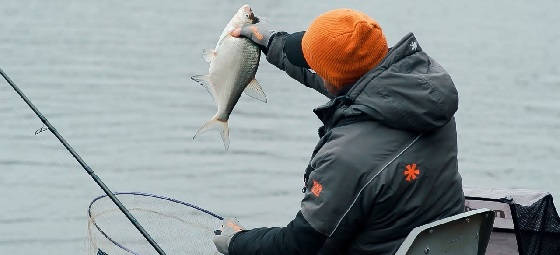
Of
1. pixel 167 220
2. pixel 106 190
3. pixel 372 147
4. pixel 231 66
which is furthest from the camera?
pixel 167 220

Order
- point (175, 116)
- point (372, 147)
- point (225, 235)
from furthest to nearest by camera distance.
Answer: point (175, 116)
point (225, 235)
point (372, 147)

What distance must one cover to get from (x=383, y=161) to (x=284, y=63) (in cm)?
113

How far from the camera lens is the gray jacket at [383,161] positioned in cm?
315

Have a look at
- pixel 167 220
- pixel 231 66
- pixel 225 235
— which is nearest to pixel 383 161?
pixel 225 235

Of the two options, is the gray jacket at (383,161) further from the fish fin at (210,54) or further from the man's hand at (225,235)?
the fish fin at (210,54)

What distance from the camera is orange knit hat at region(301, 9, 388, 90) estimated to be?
10.7 ft

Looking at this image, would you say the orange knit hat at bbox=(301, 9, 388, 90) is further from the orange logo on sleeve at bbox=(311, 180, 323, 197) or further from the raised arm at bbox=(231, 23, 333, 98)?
the raised arm at bbox=(231, 23, 333, 98)

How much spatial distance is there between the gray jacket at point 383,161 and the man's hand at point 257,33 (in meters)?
0.78

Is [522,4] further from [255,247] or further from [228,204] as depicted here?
[255,247]

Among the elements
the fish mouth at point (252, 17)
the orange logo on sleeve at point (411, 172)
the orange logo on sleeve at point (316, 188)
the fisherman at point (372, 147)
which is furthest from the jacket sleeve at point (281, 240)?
the fish mouth at point (252, 17)

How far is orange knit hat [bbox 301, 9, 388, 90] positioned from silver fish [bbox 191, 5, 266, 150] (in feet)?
2.45

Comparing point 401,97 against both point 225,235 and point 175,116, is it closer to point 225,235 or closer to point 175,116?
point 225,235

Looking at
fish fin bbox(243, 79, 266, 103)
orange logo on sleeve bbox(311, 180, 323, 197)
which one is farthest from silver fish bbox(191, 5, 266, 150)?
orange logo on sleeve bbox(311, 180, 323, 197)

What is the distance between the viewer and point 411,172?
10.5 feet
